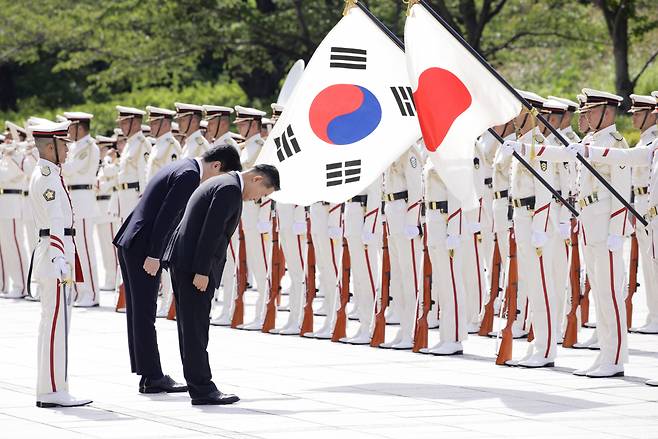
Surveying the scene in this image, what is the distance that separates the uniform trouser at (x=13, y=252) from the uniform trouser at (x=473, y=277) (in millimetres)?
6907

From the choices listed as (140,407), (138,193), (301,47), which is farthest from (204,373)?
(301,47)

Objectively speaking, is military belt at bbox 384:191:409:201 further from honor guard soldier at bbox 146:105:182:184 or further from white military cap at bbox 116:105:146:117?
white military cap at bbox 116:105:146:117

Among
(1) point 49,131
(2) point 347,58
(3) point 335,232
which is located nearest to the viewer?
(1) point 49,131

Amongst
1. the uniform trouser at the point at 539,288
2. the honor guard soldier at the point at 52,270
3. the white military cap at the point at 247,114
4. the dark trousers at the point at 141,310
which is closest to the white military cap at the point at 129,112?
the white military cap at the point at 247,114

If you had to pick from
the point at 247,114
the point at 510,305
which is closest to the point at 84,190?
the point at 247,114

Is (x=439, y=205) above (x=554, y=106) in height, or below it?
below

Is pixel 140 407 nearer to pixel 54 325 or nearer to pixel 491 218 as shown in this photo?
pixel 54 325

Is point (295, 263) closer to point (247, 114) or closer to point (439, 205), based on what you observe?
point (247, 114)

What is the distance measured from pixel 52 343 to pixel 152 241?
3.44ft

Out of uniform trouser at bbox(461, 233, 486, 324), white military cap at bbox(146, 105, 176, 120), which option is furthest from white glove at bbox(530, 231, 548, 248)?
white military cap at bbox(146, 105, 176, 120)

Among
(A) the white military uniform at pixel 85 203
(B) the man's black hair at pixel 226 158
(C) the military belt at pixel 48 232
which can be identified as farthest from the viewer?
(A) the white military uniform at pixel 85 203

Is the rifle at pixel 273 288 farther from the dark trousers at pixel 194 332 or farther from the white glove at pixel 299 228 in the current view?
the dark trousers at pixel 194 332

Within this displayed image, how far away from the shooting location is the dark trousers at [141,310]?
10914 millimetres

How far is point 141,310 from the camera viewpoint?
10992mm
